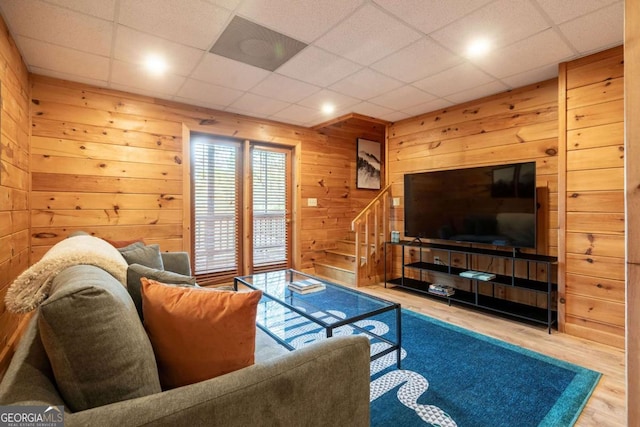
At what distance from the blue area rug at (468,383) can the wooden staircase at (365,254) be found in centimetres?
162

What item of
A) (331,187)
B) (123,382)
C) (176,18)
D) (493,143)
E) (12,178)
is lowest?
(123,382)

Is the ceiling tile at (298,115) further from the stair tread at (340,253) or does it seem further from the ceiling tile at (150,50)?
the stair tread at (340,253)

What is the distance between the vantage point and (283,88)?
10.6ft

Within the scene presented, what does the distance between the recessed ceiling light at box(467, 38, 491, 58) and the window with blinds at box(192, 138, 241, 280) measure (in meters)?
2.97

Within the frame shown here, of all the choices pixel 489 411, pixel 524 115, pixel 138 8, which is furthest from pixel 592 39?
pixel 138 8

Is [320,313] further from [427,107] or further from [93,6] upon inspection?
[427,107]

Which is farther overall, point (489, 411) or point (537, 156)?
point (537, 156)

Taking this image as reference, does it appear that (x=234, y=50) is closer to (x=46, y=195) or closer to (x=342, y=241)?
(x=46, y=195)

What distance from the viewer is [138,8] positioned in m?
1.91

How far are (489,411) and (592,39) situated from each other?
8.83ft

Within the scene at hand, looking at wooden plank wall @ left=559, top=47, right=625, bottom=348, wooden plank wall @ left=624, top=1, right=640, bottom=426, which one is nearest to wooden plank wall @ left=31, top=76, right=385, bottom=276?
wooden plank wall @ left=559, top=47, right=625, bottom=348

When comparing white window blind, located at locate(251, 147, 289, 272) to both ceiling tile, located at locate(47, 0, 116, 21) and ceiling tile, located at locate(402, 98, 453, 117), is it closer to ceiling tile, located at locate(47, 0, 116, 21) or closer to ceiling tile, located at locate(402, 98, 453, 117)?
ceiling tile, located at locate(402, 98, 453, 117)

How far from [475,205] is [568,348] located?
1.49m

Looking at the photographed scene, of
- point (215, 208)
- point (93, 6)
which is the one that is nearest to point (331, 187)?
point (215, 208)
